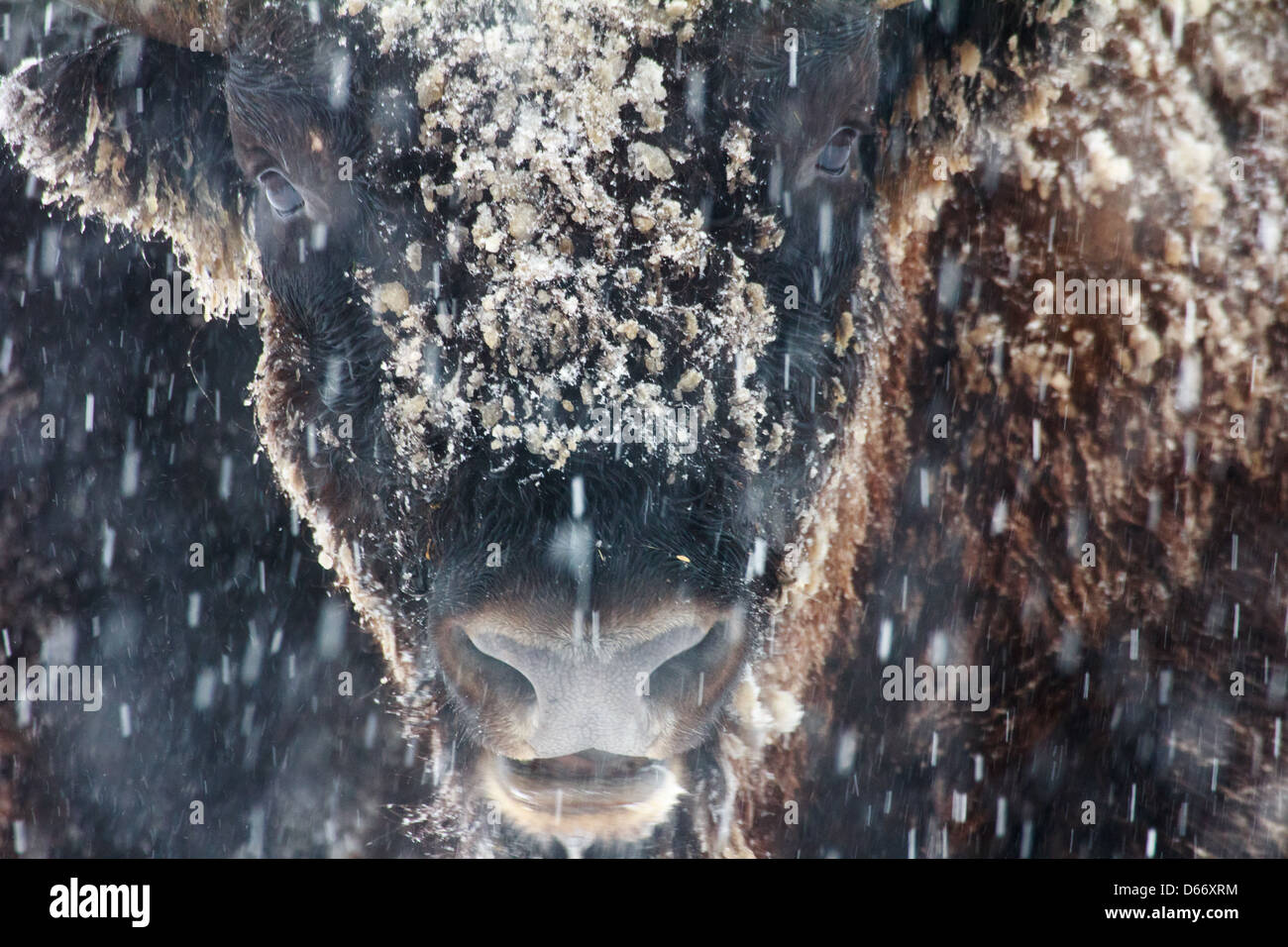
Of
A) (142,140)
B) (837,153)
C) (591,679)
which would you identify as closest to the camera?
(591,679)

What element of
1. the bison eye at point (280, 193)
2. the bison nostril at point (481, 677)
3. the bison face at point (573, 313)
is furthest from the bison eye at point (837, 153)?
the bison nostril at point (481, 677)

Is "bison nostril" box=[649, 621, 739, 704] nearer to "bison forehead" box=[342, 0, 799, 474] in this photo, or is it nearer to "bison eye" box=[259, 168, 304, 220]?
"bison forehead" box=[342, 0, 799, 474]

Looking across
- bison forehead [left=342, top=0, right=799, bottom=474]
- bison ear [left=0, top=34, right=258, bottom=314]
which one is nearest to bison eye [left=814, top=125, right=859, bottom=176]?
bison forehead [left=342, top=0, right=799, bottom=474]

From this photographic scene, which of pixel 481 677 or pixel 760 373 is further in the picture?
pixel 760 373

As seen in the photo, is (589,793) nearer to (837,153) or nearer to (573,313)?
(573,313)

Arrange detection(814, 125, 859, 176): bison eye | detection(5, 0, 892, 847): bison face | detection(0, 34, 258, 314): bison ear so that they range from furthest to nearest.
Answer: detection(0, 34, 258, 314): bison ear, detection(814, 125, 859, 176): bison eye, detection(5, 0, 892, 847): bison face

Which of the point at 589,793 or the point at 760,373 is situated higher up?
the point at 760,373

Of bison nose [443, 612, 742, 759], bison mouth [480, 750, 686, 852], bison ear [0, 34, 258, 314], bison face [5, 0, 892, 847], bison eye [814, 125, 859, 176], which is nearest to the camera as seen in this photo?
bison nose [443, 612, 742, 759]

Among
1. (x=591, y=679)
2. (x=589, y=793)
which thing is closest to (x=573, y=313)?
(x=591, y=679)
